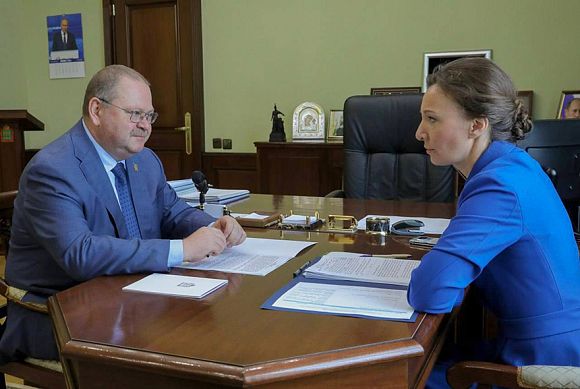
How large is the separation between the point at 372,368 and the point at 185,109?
4.44m

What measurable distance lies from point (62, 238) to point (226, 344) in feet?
2.03

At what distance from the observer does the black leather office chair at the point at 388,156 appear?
9.14ft

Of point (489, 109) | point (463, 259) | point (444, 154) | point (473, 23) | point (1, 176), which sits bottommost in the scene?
point (1, 176)

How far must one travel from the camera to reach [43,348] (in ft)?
4.53

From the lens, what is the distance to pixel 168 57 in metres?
5.08

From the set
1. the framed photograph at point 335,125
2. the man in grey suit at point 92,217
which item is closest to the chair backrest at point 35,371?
the man in grey suit at point 92,217

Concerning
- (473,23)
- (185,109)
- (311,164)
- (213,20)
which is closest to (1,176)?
(185,109)

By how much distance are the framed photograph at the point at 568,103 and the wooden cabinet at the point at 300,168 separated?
1.56m

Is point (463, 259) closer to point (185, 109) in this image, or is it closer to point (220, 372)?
point (220, 372)

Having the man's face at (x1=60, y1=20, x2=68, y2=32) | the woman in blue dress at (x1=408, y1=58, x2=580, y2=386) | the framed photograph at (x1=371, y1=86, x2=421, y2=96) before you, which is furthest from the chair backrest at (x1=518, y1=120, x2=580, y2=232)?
the man's face at (x1=60, y1=20, x2=68, y2=32)

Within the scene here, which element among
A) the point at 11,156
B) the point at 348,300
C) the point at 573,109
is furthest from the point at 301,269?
the point at 11,156

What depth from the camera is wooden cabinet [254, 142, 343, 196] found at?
420 centimetres

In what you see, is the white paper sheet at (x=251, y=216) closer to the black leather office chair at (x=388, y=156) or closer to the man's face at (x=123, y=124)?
the man's face at (x=123, y=124)

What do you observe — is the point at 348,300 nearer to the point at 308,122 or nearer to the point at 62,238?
the point at 62,238
